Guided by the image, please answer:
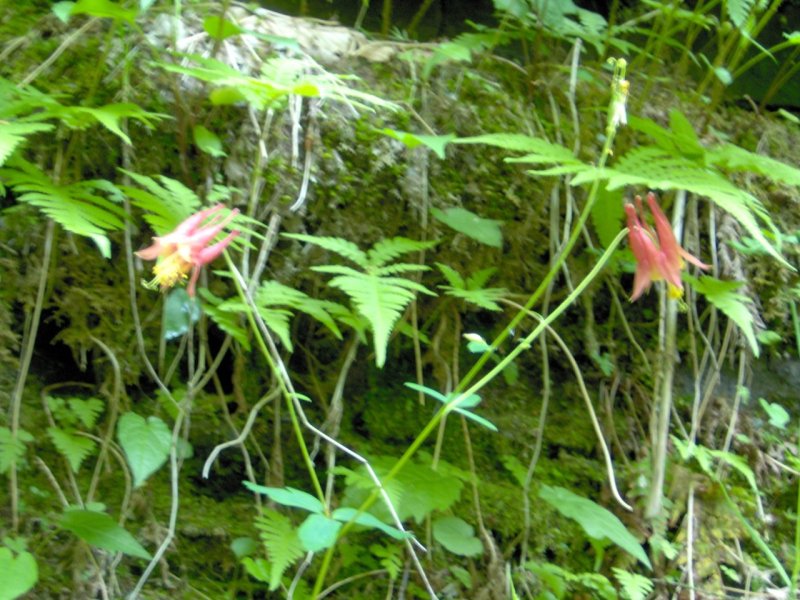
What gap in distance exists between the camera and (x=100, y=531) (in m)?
1.52

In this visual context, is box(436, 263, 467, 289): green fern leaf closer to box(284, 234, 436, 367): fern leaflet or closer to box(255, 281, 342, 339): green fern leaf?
box(284, 234, 436, 367): fern leaflet

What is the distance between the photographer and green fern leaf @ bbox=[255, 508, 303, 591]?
151 centimetres

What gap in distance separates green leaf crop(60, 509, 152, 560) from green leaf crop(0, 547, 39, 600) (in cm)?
12

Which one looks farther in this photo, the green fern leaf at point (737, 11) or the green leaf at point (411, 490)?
the green fern leaf at point (737, 11)

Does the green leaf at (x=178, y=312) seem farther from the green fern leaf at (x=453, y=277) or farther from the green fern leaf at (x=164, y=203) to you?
the green fern leaf at (x=453, y=277)

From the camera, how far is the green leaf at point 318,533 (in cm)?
123

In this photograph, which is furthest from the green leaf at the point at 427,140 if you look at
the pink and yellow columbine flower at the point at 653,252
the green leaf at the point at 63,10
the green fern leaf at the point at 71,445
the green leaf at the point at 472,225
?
the green fern leaf at the point at 71,445

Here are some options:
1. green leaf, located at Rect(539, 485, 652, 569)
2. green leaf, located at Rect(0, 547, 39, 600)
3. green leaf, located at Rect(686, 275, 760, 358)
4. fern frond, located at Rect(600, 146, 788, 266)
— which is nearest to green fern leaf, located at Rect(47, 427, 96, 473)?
green leaf, located at Rect(0, 547, 39, 600)

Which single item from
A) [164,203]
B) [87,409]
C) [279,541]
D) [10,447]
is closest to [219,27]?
[164,203]

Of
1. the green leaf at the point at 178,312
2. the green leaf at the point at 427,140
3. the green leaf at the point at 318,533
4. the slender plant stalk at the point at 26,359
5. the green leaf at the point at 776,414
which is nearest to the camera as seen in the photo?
the green leaf at the point at 318,533

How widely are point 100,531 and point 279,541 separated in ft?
1.04

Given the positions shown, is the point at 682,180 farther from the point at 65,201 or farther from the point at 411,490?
the point at 65,201

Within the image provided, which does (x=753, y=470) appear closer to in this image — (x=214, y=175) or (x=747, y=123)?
(x=747, y=123)

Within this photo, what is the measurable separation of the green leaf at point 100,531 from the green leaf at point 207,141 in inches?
29.5
